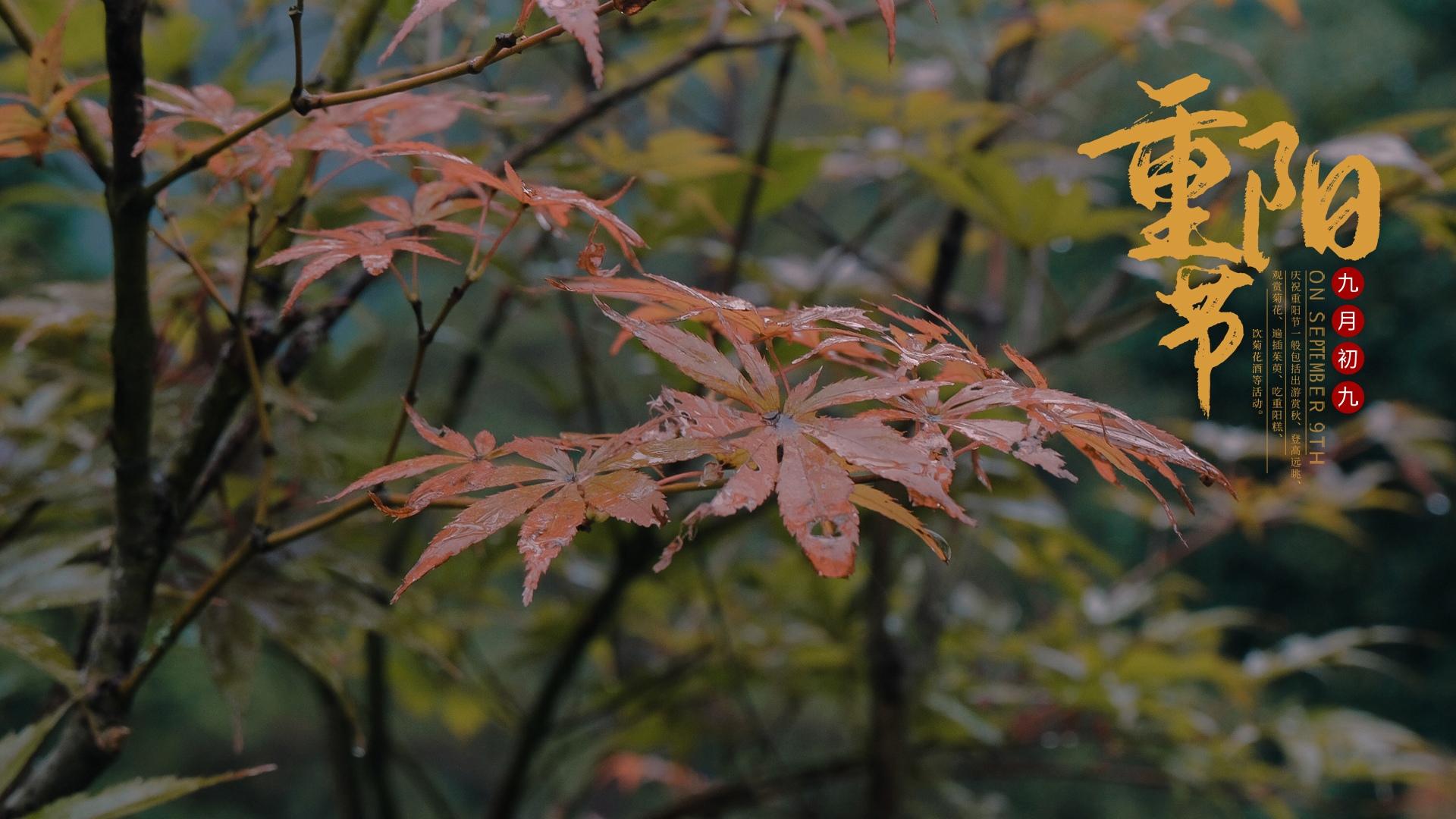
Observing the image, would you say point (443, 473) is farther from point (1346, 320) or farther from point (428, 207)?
point (1346, 320)

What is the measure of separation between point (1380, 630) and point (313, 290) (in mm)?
848

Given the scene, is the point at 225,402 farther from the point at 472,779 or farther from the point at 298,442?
the point at 472,779

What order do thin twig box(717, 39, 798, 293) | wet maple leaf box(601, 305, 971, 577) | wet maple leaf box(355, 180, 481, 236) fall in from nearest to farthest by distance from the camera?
1. wet maple leaf box(601, 305, 971, 577)
2. wet maple leaf box(355, 180, 481, 236)
3. thin twig box(717, 39, 798, 293)

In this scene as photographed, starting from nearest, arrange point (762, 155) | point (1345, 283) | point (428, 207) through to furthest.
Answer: point (428, 207)
point (762, 155)
point (1345, 283)

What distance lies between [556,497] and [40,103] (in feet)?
0.66

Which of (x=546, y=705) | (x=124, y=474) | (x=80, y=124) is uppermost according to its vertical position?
(x=80, y=124)

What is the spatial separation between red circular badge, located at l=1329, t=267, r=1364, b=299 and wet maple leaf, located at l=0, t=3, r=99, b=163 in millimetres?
822

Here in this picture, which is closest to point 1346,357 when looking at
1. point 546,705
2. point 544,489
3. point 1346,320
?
point 1346,320

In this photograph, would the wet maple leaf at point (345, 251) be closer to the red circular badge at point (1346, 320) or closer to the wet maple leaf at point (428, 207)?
the wet maple leaf at point (428, 207)

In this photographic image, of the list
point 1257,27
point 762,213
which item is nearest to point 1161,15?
point 762,213

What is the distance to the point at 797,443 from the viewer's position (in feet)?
0.68

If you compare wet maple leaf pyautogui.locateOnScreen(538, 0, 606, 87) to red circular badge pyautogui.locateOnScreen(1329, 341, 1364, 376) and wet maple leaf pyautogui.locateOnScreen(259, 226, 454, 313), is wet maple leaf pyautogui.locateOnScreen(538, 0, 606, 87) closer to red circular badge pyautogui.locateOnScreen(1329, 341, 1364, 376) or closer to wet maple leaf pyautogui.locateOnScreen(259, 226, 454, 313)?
wet maple leaf pyautogui.locateOnScreen(259, 226, 454, 313)

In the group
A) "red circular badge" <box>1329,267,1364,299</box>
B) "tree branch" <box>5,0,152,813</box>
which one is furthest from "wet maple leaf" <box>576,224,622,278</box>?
"red circular badge" <box>1329,267,1364,299</box>

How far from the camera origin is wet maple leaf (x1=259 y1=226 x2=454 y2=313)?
0.81 ft
